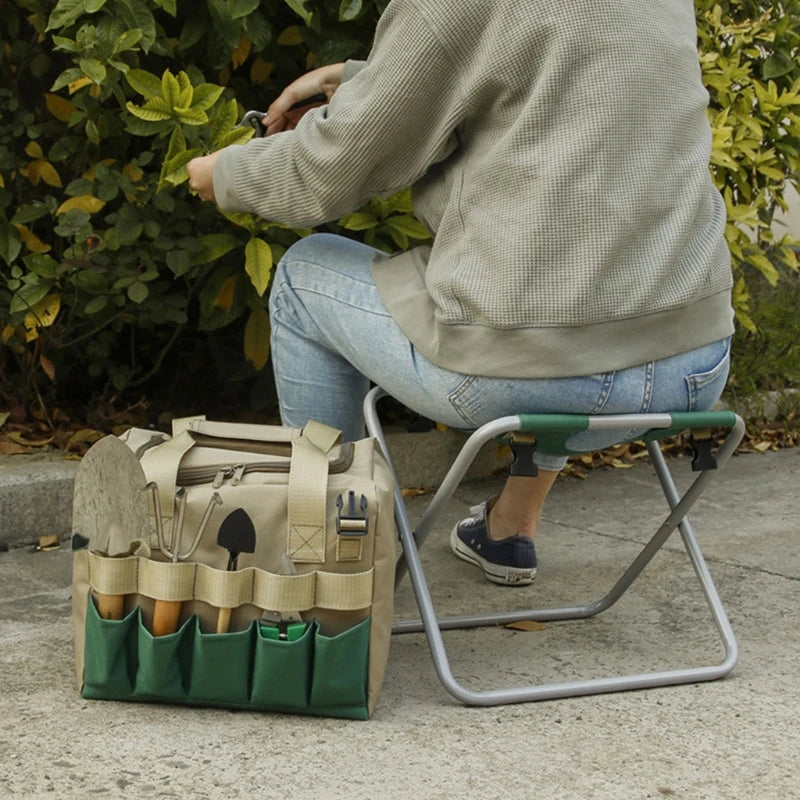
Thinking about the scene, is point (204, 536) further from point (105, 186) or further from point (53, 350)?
point (53, 350)

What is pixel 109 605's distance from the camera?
2.18 m

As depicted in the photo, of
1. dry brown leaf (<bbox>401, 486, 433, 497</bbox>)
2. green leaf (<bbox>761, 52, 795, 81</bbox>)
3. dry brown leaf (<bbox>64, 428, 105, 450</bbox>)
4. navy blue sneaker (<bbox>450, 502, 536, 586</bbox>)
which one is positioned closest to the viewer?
navy blue sneaker (<bbox>450, 502, 536, 586</bbox>)

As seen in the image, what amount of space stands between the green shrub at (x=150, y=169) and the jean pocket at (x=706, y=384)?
A: 113cm

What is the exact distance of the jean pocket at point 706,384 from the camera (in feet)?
7.68

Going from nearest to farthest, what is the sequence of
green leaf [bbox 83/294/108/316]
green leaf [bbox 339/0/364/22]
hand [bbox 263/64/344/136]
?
hand [bbox 263/64/344/136] < green leaf [bbox 339/0/364/22] < green leaf [bbox 83/294/108/316]

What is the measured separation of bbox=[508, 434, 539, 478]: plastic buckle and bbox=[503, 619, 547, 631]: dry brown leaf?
1.88 ft

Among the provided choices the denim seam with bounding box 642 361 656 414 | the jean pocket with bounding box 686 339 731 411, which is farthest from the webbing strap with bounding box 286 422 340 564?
the jean pocket with bounding box 686 339 731 411

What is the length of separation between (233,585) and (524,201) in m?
0.81

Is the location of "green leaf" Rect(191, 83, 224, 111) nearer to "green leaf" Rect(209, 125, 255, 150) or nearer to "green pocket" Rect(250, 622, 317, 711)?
"green leaf" Rect(209, 125, 255, 150)

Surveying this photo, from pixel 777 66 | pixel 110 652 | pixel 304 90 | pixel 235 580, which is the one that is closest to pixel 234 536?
pixel 235 580

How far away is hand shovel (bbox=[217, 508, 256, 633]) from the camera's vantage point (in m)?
2.17

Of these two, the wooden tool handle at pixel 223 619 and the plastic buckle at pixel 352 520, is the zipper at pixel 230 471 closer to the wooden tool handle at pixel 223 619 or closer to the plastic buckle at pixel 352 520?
the plastic buckle at pixel 352 520

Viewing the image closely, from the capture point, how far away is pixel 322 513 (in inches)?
84.4

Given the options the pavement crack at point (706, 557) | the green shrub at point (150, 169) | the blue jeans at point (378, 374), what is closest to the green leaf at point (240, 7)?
the green shrub at point (150, 169)
